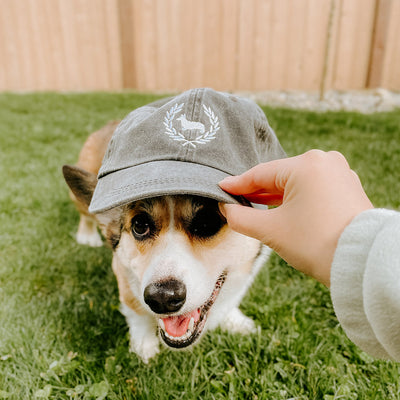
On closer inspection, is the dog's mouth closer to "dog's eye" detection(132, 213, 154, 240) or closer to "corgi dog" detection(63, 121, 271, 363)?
"corgi dog" detection(63, 121, 271, 363)

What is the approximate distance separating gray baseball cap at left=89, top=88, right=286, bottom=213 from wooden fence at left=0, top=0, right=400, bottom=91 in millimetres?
6232

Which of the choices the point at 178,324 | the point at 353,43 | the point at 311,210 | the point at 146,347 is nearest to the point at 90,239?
the point at 146,347

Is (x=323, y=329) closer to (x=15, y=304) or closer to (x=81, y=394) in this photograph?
(x=81, y=394)

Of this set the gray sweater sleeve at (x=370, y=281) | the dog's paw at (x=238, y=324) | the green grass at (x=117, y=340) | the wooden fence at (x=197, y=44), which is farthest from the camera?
the wooden fence at (x=197, y=44)

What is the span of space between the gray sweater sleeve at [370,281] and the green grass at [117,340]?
2.94 ft

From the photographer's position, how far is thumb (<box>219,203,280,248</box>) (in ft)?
3.18

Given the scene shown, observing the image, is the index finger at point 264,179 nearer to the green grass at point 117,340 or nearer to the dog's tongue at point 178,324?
the dog's tongue at point 178,324

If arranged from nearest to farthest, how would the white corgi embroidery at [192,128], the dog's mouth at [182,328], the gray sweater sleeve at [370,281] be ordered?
the gray sweater sleeve at [370,281], the white corgi embroidery at [192,128], the dog's mouth at [182,328]

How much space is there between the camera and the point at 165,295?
1.32m

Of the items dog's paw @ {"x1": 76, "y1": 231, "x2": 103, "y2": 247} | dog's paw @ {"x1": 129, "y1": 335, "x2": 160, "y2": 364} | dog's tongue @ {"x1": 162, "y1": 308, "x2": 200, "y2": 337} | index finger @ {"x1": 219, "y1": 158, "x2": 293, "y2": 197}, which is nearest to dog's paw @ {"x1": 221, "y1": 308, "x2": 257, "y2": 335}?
dog's paw @ {"x1": 129, "y1": 335, "x2": 160, "y2": 364}

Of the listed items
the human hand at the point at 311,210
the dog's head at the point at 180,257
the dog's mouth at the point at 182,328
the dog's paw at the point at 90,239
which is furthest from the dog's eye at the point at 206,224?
the dog's paw at the point at 90,239

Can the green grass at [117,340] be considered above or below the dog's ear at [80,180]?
below

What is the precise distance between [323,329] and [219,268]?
31.9 inches

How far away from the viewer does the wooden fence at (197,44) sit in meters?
7.54
